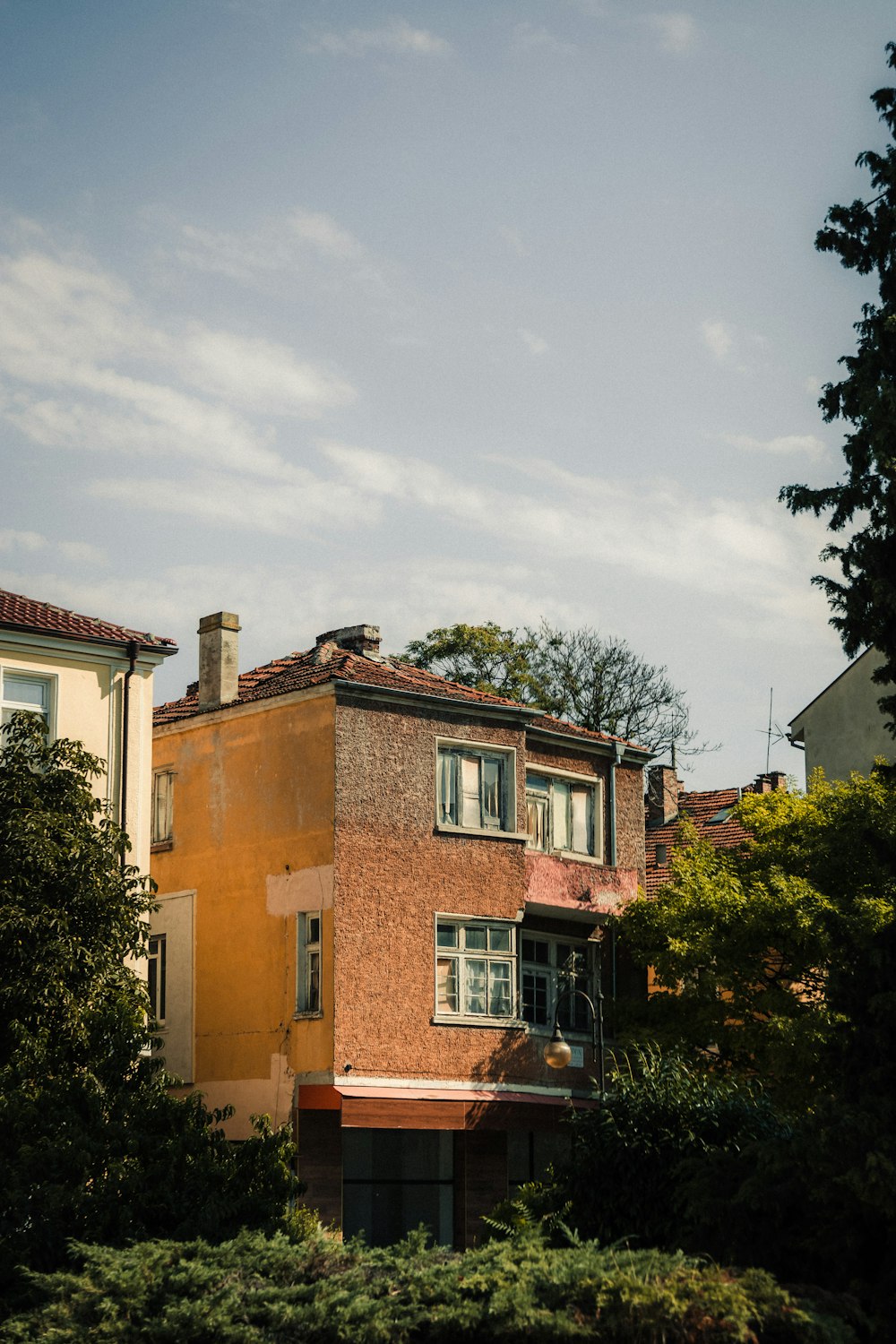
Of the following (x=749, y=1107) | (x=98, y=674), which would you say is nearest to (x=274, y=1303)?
(x=749, y=1107)

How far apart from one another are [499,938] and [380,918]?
9.31ft

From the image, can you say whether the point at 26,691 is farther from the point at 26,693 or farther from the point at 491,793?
the point at 491,793

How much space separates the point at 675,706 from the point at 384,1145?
21642 mm

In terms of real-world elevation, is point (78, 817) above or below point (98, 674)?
below

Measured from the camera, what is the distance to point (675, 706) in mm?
52125

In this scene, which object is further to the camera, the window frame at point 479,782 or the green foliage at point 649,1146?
the window frame at point 479,782

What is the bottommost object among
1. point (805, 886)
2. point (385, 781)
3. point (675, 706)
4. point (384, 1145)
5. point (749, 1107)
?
point (384, 1145)

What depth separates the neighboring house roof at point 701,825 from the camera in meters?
40.0

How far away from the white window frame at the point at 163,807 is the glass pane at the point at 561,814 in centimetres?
768

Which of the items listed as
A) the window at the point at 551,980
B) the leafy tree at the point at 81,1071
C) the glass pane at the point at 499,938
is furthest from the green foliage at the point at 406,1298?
the window at the point at 551,980

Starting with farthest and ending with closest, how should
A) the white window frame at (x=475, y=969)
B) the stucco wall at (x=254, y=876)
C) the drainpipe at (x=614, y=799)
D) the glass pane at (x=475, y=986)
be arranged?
the drainpipe at (x=614, y=799) < the glass pane at (x=475, y=986) < the white window frame at (x=475, y=969) < the stucco wall at (x=254, y=876)

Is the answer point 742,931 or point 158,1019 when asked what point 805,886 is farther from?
point 158,1019

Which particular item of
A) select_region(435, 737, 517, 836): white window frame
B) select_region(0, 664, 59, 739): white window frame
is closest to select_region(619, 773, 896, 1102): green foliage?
select_region(435, 737, 517, 836): white window frame

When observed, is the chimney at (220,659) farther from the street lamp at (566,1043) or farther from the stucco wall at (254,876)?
the street lamp at (566,1043)
